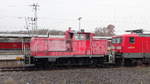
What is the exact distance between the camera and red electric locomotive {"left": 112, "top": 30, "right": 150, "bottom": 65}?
51.5ft

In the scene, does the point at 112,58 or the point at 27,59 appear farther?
the point at 112,58

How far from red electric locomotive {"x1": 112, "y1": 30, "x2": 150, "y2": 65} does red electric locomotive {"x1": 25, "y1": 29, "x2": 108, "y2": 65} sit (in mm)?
1808

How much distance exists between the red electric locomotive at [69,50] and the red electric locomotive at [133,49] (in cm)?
181

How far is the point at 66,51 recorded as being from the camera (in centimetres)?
1430

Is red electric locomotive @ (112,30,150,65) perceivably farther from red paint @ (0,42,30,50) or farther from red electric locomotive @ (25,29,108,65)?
red paint @ (0,42,30,50)

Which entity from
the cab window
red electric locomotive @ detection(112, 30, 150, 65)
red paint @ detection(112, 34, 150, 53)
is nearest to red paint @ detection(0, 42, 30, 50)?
the cab window

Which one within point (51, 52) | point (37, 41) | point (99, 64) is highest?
point (37, 41)

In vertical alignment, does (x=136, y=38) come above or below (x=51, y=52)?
above

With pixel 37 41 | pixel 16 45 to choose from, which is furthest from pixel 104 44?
pixel 16 45

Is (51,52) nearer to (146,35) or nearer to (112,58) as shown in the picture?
(112,58)

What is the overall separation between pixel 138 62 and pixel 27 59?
32.6ft

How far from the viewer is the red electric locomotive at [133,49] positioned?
1570cm

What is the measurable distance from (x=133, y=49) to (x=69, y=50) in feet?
19.5

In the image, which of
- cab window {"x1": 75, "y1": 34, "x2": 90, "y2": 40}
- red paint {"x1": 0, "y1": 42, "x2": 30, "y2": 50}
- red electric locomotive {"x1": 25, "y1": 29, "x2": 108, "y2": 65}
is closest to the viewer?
red electric locomotive {"x1": 25, "y1": 29, "x2": 108, "y2": 65}
